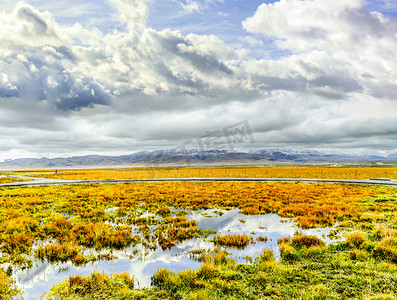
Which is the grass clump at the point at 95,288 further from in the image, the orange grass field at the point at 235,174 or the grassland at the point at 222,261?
the orange grass field at the point at 235,174

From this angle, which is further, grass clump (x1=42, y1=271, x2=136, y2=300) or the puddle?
the puddle

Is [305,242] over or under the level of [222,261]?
under

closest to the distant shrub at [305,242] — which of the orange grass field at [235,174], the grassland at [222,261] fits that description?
the grassland at [222,261]

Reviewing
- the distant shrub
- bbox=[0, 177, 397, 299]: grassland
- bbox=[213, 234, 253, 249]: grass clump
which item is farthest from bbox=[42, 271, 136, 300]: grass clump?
the distant shrub

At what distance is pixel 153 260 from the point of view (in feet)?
26.0

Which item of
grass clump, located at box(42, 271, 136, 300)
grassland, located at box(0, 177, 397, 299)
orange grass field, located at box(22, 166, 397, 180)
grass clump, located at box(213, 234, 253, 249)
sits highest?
grass clump, located at box(42, 271, 136, 300)

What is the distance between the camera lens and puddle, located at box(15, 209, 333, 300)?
645 cm

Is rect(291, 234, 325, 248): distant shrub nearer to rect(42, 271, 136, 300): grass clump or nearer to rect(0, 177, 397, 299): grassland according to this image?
rect(0, 177, 397, 299): grassland

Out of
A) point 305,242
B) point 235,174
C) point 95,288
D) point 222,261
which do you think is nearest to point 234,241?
point 222,261

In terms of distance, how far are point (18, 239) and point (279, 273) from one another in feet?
36.6

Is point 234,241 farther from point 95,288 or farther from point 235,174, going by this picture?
point 235,174

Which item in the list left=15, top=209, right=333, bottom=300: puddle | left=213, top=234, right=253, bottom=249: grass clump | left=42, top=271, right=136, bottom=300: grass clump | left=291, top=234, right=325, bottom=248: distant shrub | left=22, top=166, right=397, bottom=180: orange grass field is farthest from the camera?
left=22, top=166, right=397, bottom=180: orange grass field

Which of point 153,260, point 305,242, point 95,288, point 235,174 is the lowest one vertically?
point 235,174

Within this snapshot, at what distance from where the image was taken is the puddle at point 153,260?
6453mm
